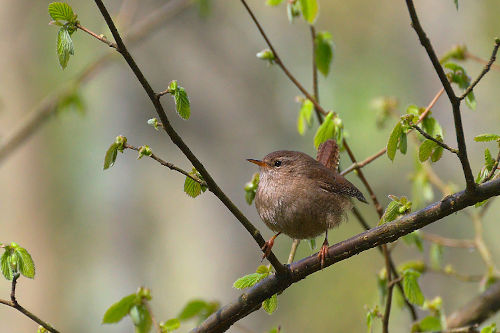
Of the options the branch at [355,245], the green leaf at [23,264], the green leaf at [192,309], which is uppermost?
the green leaf at [23,264]

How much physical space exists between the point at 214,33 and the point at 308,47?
1.42m

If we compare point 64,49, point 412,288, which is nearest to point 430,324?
point 412,288

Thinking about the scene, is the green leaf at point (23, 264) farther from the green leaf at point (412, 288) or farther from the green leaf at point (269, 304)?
the green leaf at point (412, 288)

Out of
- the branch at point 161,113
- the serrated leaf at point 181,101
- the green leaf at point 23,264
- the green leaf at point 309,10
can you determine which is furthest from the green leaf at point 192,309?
the green leaf at point 309,10

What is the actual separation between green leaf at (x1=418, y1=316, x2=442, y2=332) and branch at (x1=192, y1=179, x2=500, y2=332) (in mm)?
695

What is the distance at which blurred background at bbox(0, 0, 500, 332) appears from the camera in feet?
20.0

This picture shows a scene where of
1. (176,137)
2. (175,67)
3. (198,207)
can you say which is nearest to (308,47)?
(175,67)

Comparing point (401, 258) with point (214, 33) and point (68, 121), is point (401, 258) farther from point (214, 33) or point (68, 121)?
point (68, 121)

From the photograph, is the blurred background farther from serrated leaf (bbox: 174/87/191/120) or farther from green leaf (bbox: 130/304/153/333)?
serrated leaf (bbox: 174/87/191/120)

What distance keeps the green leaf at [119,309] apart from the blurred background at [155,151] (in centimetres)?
319

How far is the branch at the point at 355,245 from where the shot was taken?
6.51ft

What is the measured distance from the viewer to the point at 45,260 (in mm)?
6496

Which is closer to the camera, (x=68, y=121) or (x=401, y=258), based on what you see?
(x=68, y=121)

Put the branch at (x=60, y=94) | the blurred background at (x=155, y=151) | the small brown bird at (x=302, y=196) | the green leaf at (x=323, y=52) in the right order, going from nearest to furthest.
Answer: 1. the green leaf at (x=323, y=52)
2. the small brown bird at (x=302, y=196)
3. the branch at (x=60, y=94)
4. the blurred background at (x=155, y=151)
